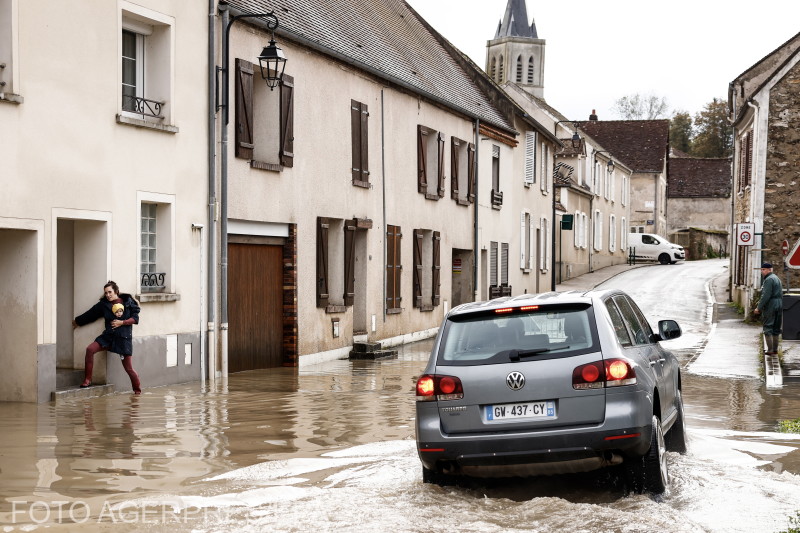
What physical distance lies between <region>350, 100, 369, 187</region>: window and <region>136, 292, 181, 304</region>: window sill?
7405 millimetres

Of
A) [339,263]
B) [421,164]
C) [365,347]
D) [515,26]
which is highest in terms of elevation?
[515,26]

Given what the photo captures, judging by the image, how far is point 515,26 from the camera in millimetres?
100562

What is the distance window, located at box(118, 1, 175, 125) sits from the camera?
16.8 m

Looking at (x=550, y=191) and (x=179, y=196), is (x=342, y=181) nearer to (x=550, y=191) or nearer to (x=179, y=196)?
(x=179, y=196)

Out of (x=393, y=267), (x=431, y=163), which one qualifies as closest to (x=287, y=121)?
(x=393, y=267)

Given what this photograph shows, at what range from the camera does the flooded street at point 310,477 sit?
7.52m

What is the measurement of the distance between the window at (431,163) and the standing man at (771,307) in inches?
393

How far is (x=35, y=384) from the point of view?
14.2 m

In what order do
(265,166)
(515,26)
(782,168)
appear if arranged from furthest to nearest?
(515,26)
(782,168)
(265,166)

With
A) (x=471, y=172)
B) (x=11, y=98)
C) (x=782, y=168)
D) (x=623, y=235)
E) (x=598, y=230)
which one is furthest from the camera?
(x=623, y=235)

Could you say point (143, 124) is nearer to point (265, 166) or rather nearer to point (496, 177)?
point (265, 166)

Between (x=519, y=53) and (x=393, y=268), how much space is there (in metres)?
75.8

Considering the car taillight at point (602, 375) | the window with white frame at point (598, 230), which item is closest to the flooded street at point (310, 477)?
the car taillight at point (602, 375)

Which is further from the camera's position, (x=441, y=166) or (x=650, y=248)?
(x=650, y=248)
